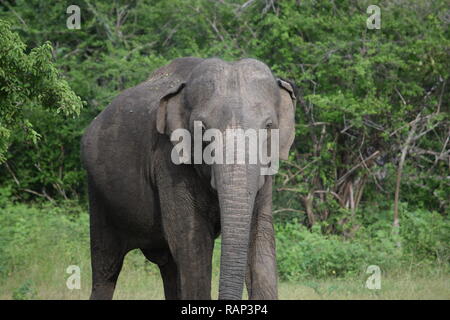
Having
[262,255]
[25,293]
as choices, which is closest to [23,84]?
[262,255]

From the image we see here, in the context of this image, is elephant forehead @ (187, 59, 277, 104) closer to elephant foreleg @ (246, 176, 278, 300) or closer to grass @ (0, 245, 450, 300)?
elephant foreleg @ (246, 176, 278, 300)

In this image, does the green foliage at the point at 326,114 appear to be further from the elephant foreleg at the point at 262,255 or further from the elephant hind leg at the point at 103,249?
the elephant foreleg at the point at 262,255

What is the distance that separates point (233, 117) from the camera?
19.3ft

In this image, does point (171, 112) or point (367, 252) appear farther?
point (367, 252)

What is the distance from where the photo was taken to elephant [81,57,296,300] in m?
5.74

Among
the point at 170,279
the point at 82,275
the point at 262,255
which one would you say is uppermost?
the point at 262,255

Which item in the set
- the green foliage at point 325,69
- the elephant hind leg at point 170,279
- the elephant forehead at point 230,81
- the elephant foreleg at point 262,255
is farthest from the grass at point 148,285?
the elephant forehead at point 230,81

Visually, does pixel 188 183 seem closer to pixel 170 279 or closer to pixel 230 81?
pixel 230 81

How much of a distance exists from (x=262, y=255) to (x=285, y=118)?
3.34ft

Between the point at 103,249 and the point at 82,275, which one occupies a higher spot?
the point at 103,249

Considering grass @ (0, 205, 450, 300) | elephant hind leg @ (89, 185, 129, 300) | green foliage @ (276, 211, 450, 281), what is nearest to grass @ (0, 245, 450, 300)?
grass @ (0, 205, 450, 300)

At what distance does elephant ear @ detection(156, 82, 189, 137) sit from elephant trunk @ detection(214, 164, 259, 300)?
0.71m

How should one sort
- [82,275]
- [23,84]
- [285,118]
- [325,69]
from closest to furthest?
[285,118]
[23,84]
[82,275]
[325,69]

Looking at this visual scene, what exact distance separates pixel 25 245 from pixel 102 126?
5.07m
